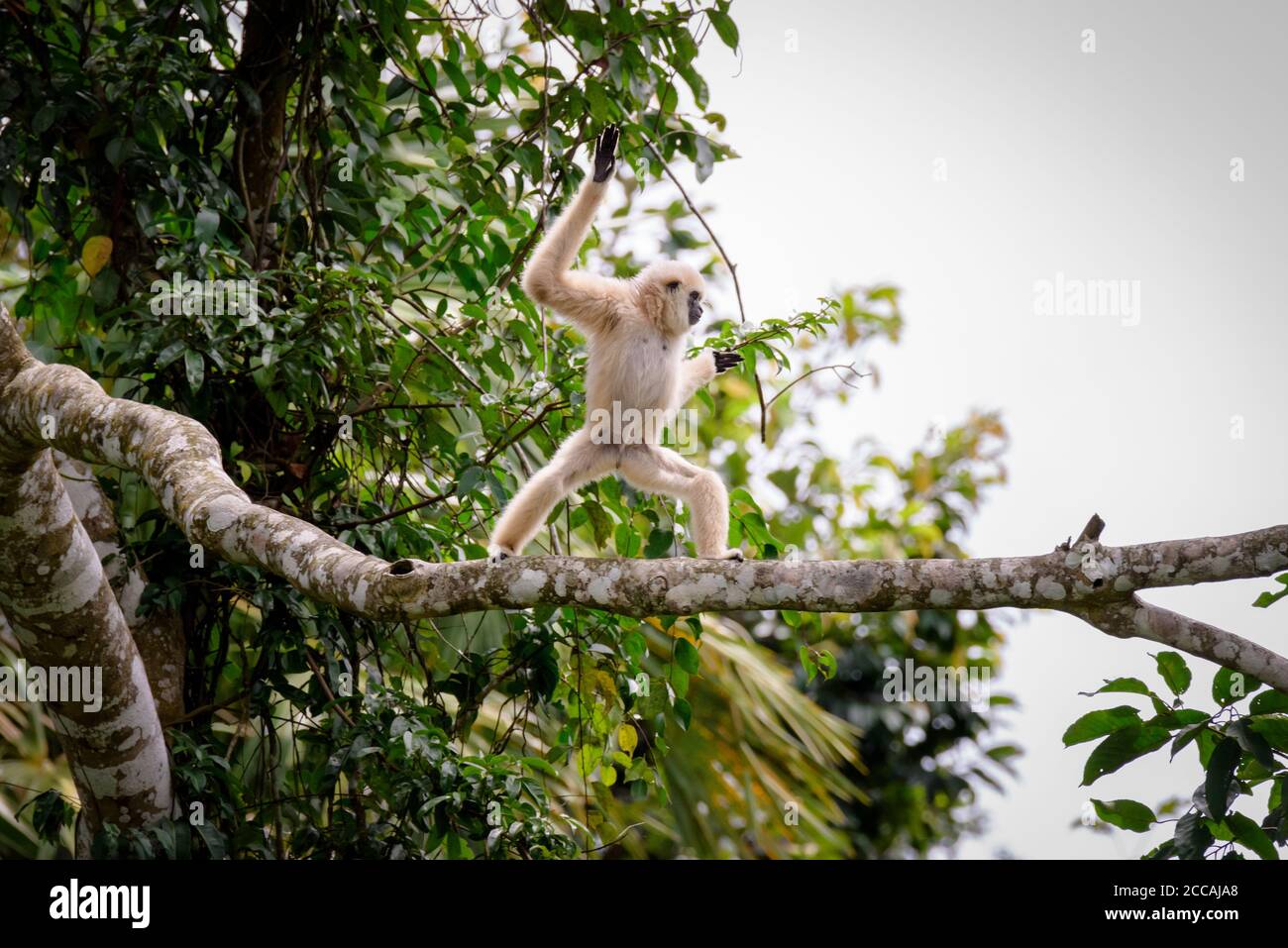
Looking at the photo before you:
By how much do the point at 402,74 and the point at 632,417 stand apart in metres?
2.45

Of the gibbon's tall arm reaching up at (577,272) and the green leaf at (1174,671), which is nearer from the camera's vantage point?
the green leaf at (1174,671)

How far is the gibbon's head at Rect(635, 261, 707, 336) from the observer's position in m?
5.27

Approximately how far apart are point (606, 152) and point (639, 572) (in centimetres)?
168

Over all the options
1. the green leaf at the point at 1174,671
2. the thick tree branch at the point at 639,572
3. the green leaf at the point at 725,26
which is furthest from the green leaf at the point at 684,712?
the green leaf at the point at 725,26

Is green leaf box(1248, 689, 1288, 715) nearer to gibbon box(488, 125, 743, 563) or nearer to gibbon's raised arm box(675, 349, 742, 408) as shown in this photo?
gibbon box(488, 125, 743, 563)

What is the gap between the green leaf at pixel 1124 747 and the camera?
4125 millimetres

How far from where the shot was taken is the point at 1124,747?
4125mm

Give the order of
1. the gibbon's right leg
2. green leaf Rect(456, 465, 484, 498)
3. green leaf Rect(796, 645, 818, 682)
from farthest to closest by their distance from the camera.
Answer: green leaf Rect(796, 645, 818, 682), green leaf Rect(456, 465, 484, 498), the gibbon's right leg

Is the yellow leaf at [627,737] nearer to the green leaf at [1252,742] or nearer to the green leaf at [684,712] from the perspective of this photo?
the green leaf at [684,712]

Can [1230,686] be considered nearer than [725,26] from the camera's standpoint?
Yes

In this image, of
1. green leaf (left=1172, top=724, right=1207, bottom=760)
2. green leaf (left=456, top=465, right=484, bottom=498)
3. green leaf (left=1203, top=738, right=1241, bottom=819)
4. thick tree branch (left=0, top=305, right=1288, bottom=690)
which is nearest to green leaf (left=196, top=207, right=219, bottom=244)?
thick tree branch (left=0, top=305, right=1288, bottom=690)

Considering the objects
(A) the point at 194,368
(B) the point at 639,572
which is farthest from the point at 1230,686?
(A) the point at 194,368

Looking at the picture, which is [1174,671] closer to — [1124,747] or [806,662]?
[1124,747]

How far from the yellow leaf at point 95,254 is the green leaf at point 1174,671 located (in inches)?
191
